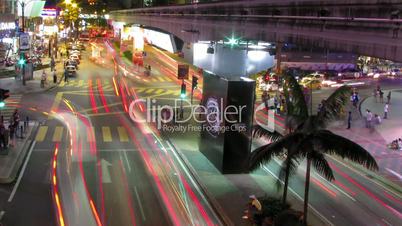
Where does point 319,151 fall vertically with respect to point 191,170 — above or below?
above

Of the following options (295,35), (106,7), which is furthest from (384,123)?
(106,7)

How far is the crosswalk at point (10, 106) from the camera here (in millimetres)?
36950

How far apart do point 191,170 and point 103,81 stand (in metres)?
35.6

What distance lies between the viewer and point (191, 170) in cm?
2448

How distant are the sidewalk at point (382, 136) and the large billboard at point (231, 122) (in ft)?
24.3

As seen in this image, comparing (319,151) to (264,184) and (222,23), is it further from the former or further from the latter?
(222,23)

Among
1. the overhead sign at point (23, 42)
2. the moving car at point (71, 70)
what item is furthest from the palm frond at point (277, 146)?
the moving car at point (71, 70)

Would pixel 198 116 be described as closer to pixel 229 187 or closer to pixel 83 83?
pixel 229 187

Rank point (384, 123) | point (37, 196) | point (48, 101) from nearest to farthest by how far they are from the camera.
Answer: point (37, 196) < point (384, 123) < point (48, 101)

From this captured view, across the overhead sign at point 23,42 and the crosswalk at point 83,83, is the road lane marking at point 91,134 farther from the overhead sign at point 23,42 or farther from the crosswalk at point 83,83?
the overhead sign at point 23,42

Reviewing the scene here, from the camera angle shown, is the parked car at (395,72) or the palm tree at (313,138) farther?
the parked car at (395,72)

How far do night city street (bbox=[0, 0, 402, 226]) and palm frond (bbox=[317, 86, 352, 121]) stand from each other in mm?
32

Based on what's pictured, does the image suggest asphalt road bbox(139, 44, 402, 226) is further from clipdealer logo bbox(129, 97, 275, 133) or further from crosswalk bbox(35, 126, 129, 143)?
crosswalk bbox(35, 126, 129, 143)

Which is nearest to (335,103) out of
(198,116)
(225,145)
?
(225,145)
